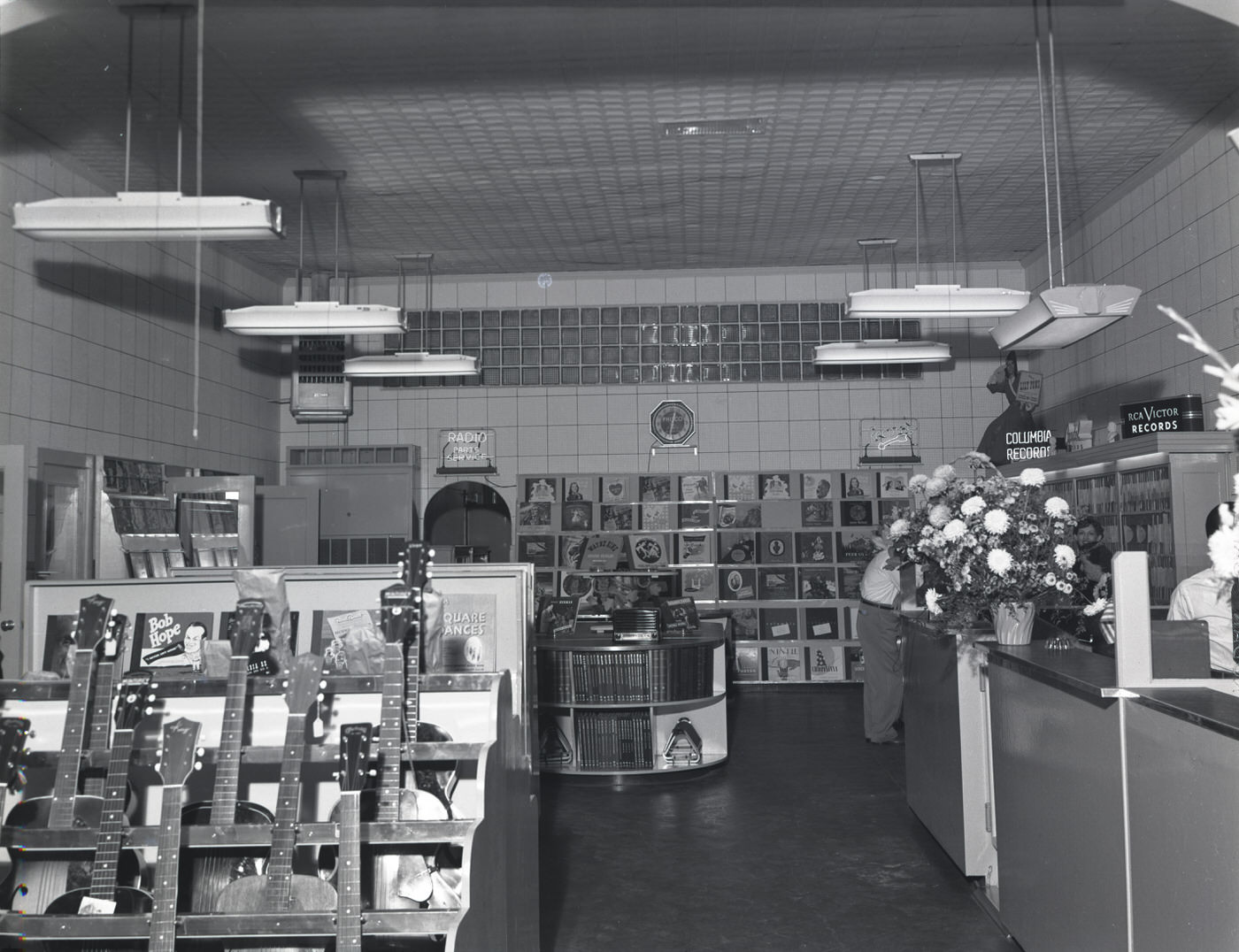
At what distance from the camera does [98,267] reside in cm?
788

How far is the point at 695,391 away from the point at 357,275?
407cm

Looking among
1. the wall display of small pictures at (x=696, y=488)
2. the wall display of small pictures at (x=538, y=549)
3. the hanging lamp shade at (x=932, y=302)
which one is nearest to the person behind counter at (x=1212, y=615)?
the hanging lamp shade at (x=932, y=302)

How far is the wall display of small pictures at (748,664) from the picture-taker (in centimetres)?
1121

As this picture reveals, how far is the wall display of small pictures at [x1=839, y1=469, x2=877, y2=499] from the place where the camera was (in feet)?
37.3

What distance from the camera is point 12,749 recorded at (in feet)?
8.31

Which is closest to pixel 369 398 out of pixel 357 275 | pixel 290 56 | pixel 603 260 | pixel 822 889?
pixel 357 275

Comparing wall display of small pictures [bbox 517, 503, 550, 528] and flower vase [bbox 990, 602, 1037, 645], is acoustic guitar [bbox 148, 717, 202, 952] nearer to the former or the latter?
flower vase [bbox 990, 602, 1037, 645]

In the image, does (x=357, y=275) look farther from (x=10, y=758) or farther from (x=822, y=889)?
(x=10, y=758)

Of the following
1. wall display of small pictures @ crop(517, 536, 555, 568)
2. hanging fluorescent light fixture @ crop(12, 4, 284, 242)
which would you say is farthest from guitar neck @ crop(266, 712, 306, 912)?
wall display of small pictures @ crop(517, 536, 555, 568)

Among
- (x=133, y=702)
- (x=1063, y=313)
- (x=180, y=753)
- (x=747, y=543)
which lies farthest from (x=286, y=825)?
(x=747, y=543)

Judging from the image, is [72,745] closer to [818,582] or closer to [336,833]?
[336,833]

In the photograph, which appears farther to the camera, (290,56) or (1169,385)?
(1169,385)

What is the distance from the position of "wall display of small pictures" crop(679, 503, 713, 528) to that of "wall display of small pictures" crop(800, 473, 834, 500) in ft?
3.49

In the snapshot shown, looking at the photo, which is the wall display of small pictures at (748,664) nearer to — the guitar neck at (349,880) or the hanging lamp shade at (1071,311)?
the hanging lamp shade at (1071,311)
